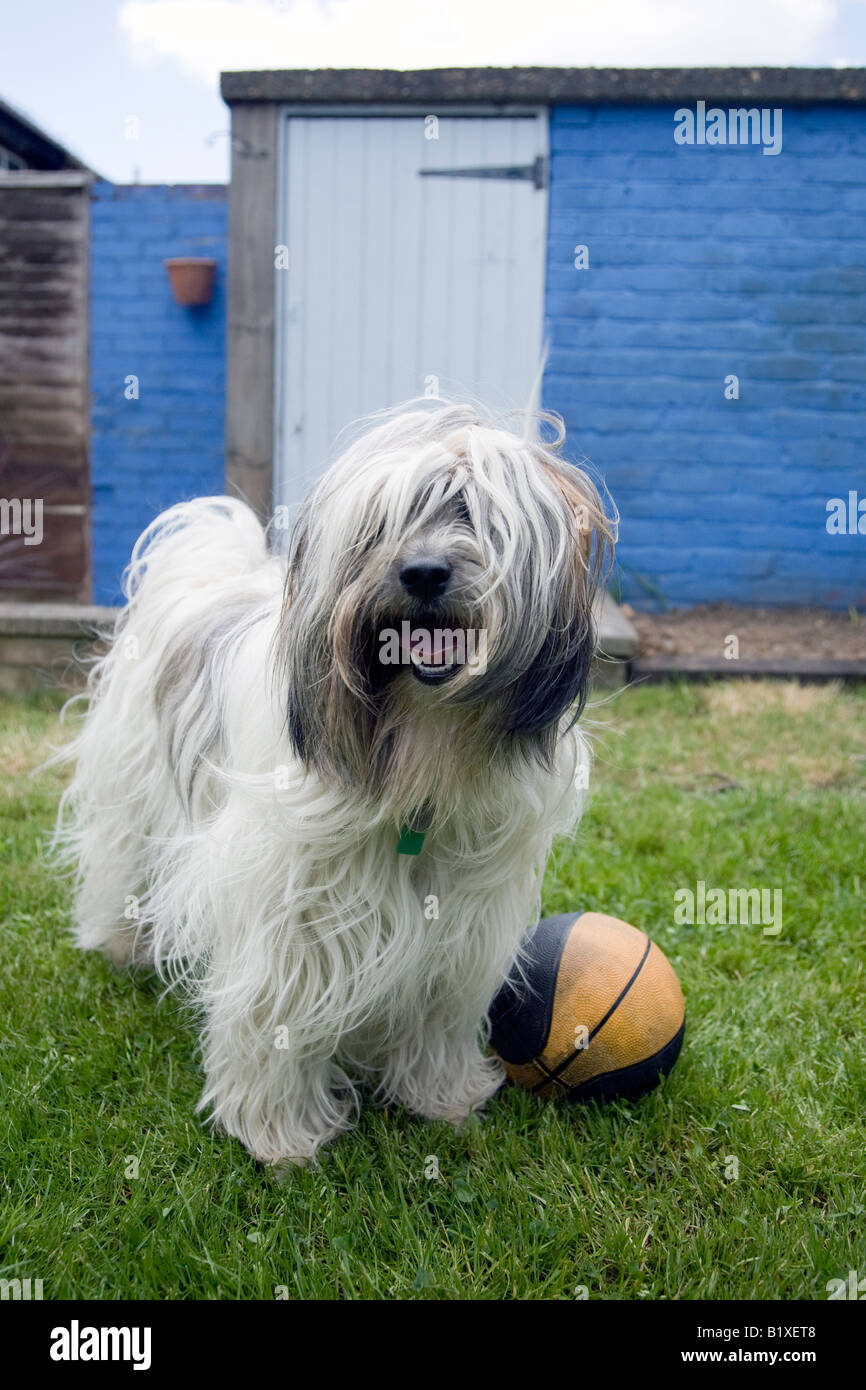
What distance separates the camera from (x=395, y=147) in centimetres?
658

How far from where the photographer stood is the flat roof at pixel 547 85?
6.30m

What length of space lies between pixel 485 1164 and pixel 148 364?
6091mm

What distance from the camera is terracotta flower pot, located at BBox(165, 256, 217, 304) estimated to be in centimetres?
686

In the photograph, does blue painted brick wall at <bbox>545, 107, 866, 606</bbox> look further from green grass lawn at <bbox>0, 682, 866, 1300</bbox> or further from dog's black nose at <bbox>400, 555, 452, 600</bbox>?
dog's black nose at <bbox>400, 555, 452, 600</bbox>

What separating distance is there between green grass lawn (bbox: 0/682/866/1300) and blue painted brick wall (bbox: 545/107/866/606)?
149 inches

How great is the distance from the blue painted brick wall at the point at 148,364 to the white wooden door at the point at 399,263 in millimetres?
671

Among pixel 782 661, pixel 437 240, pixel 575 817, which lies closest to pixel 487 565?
pixel 575 817

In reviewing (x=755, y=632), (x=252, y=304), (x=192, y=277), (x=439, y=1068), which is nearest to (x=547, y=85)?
(x=252, y=304)

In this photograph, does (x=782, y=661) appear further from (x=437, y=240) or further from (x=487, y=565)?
(x=487, y=565)

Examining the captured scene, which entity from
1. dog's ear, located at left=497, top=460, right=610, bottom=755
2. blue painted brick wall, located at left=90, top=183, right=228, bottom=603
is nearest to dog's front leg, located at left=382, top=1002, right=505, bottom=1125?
dog's ear, located at left=497, top=460, right=610, bottom=755

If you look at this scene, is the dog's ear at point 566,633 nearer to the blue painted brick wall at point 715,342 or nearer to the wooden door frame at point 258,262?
the wooden door frame at point 258,262

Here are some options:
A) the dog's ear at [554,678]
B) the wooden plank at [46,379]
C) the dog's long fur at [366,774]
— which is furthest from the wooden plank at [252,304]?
the dog's ear at [554,678]

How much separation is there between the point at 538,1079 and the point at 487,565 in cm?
137

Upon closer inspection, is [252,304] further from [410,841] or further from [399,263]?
[410,841]
